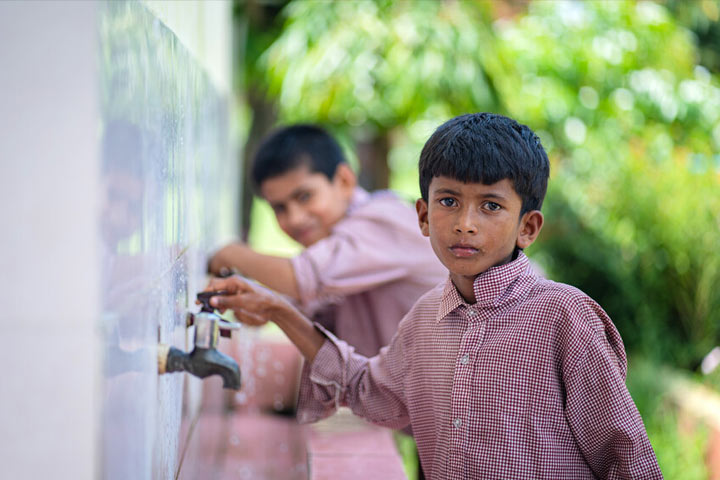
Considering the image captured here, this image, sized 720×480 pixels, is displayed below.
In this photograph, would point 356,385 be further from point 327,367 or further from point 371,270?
point 371,270

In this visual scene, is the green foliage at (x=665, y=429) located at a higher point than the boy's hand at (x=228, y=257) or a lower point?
lower

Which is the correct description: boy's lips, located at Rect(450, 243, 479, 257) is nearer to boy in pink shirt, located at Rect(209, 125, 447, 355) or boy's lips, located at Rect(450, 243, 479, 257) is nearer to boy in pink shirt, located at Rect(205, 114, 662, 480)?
boy in pink shirt, located at Rect(205, 114, 662, 480)

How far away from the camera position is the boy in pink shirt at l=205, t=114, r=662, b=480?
144 centimetres

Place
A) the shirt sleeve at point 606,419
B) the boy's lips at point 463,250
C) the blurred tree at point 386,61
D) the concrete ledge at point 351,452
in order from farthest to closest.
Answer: the blurred tree at point 386,61, the concrete ledge at point 351,452, the boy's lips at point 463,250, the shirt sleeve at point 606,419

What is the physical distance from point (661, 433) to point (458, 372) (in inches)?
Result: 117

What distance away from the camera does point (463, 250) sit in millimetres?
1511

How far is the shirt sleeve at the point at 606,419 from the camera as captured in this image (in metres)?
1.40

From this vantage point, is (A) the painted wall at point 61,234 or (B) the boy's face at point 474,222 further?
(B) the boy's face at point 474,222

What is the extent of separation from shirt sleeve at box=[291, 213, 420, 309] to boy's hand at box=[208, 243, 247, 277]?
7.4 inches

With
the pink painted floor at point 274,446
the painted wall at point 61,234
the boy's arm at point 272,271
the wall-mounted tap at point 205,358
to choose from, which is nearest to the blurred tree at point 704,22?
the pink painted floor at point 274,446

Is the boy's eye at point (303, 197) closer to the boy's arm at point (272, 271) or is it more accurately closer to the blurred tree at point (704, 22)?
the boy's arm at point (272, 271)

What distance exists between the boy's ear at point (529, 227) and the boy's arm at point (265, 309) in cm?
53

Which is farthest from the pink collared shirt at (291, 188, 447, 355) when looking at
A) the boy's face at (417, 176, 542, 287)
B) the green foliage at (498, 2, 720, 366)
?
the green foliage at (498, 2, 720, 366)

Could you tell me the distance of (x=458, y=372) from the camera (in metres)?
1.55
